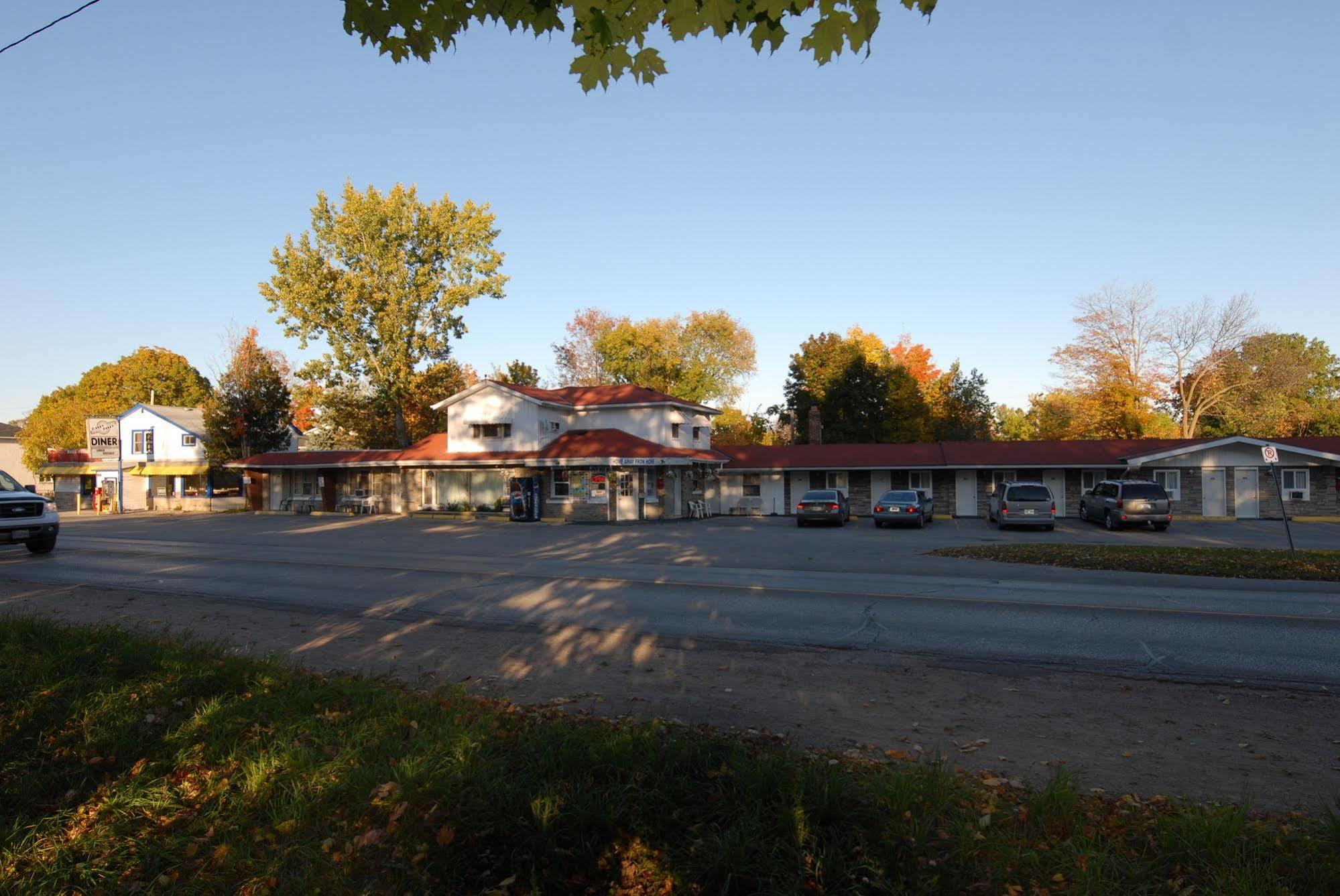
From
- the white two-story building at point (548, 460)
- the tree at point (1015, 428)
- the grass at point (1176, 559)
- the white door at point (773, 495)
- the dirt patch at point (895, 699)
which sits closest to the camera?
the dirt patch at point (895, 699)

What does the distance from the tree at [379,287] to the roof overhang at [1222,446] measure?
37770 mm

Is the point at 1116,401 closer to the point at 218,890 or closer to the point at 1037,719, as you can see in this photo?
the point at 1037,719

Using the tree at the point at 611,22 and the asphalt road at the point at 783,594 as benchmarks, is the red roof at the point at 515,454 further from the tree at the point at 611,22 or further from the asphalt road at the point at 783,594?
the tree at the point at 611,22

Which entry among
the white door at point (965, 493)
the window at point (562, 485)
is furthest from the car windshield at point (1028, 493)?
the window at point (562, 485)

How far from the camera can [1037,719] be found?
Result: 6207mm

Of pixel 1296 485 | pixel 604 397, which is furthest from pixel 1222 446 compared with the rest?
pixel 604 397

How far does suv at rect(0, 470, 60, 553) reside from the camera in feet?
59.5

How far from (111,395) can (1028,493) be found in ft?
247

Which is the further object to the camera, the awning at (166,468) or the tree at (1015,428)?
the tree at (1015,428)

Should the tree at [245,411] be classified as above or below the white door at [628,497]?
above

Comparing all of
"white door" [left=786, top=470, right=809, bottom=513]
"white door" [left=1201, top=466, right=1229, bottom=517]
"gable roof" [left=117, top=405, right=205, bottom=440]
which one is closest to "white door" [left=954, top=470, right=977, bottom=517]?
"white door" [left=786, top=470, right=809, bottom=513]

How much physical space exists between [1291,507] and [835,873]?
40844mm

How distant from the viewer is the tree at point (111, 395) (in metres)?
64.6

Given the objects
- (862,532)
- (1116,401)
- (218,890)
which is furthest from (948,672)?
(1116,401)
